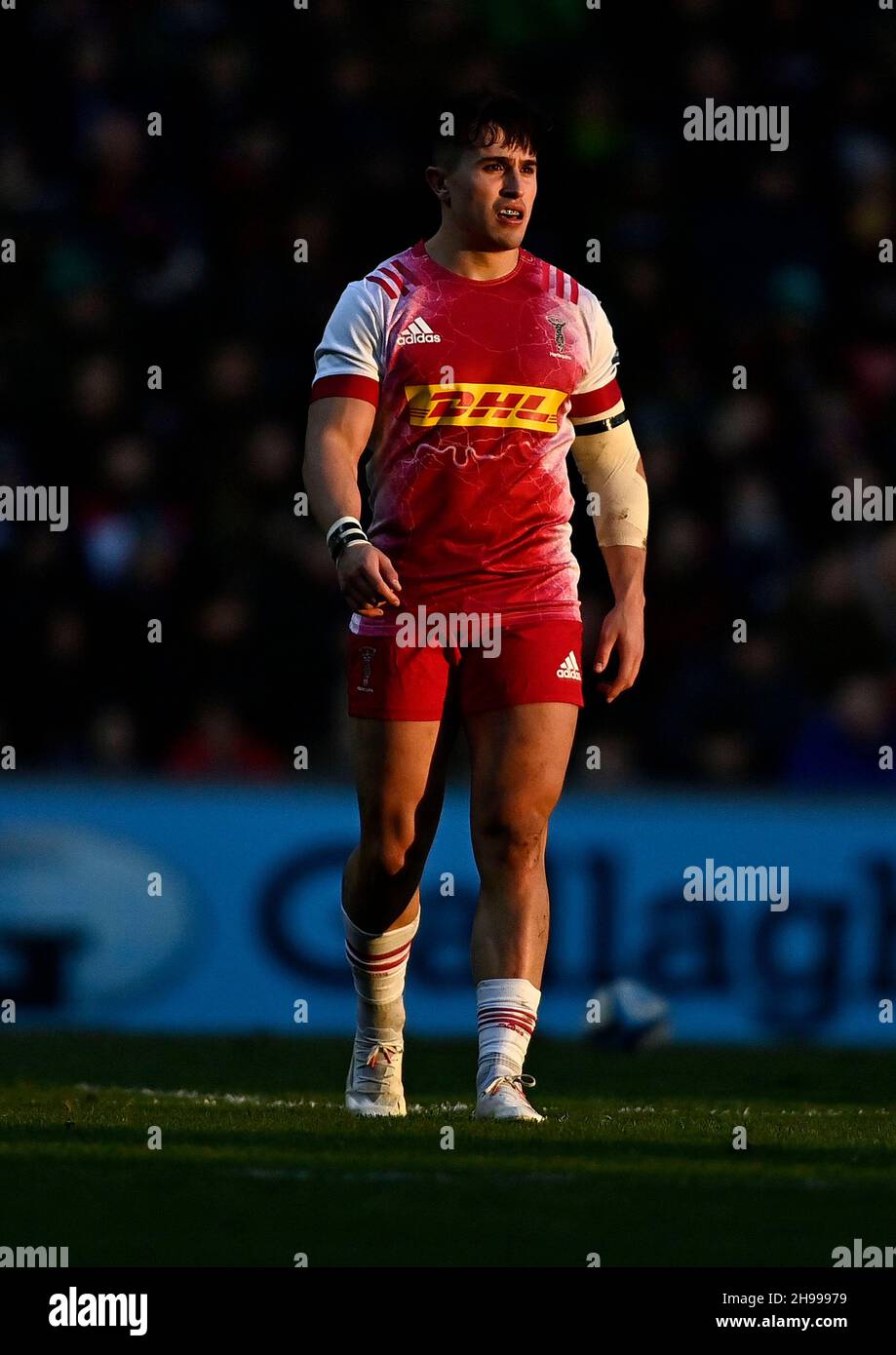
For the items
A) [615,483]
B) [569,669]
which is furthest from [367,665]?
[615,483]

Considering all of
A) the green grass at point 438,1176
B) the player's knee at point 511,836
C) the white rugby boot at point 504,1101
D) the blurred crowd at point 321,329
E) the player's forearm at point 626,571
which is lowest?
the green grass at point 438,1176

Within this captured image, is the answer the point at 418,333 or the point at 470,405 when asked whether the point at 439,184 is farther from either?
the point at 470,405

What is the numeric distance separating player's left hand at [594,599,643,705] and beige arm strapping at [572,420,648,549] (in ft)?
0.75

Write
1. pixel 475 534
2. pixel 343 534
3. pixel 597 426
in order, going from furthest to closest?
pixel 597 426
pixel 475 534
pixel 343 534

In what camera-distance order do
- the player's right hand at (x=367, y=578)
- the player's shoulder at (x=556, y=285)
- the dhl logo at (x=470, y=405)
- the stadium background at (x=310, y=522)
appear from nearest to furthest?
the player's right hand at (x=367, y=578) → the dhl logo at (x=470, y=405) → the player's shoulder at (x=556, y=285) → the stadium background at (x=310, y=522)

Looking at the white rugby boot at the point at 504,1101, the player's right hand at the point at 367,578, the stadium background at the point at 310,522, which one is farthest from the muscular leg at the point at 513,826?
the stadium background at the point at 310,522

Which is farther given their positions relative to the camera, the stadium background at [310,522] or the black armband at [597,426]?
the stadium background at [310,522]

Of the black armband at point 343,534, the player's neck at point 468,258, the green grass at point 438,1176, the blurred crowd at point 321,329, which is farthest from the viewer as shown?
the blurred crowd at point 321,329

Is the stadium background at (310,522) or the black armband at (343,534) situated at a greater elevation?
the stadium background at (310,522)

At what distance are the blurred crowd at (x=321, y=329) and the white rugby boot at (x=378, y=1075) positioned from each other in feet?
15.0

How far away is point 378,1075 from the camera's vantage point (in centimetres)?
710

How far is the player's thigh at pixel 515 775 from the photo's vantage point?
6766 mm

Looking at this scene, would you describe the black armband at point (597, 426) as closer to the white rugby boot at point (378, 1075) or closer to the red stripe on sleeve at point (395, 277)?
the red stripe on sleeve at point (395, 277)

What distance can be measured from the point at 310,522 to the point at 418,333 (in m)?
6.26
